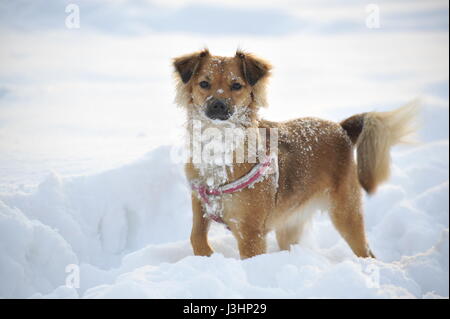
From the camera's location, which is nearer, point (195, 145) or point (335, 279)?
point (335, 279)

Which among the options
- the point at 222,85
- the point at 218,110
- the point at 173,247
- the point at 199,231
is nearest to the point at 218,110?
the point at 218,110

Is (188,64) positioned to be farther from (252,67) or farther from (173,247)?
(173,247)

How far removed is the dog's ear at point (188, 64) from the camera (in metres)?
3.51

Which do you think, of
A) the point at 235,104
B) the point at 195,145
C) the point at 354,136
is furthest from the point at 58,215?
the point at 354,136

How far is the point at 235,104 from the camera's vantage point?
3355 millimetres

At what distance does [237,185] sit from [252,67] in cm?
106

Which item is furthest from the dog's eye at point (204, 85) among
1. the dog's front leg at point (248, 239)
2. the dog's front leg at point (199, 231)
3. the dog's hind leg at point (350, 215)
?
the dog's hind leg at point (350, 215)

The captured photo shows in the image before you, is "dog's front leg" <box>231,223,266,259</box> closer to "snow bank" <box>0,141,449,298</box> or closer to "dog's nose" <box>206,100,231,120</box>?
"snow bank" <box>0,141,449,298</box>

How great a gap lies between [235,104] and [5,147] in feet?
10.6

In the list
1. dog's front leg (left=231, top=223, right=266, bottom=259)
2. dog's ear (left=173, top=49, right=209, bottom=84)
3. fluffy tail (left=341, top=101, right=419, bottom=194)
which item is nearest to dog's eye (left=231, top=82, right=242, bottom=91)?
dog's ear (left=173, top=49, right=209, bottom=84)

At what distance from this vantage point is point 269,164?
10.9ft

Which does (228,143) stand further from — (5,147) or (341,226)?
(5,147)

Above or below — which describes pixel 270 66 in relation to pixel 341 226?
above
